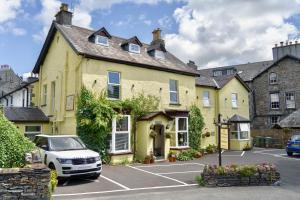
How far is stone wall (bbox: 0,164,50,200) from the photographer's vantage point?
8.89 m

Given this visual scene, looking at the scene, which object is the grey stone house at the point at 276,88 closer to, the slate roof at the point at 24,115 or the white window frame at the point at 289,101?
the white window frame at the point at 289,101

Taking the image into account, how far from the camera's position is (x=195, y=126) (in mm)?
24891

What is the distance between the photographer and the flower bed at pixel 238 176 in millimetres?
A: 12689

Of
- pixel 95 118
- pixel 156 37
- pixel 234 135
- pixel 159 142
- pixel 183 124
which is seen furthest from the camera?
pixel 234 135

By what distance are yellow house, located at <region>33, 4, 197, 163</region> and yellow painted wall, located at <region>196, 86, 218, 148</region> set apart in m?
2.66

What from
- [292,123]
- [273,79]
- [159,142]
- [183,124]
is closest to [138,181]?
[159,142]

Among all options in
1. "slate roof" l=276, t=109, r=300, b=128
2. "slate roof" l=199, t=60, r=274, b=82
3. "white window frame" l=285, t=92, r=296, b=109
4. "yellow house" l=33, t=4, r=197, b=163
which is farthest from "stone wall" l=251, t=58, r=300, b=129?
"slate roof" l=276, t=109, r=300, b=128

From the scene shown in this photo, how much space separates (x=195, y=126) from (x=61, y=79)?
434 inches

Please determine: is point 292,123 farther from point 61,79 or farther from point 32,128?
point 32,128

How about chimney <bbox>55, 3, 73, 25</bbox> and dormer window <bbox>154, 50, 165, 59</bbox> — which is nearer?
chimney <bbox>55, 3, 73, 25</bbox>

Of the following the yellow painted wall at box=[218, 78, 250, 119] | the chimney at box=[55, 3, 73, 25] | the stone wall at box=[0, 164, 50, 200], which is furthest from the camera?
the yellow painted wall at box=[218, 78, 250, 119]

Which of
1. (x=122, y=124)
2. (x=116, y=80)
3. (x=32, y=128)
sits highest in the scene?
(x=116, y=80)

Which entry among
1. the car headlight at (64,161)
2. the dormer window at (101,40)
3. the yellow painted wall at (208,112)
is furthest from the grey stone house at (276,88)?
the car headlight at (64,161)

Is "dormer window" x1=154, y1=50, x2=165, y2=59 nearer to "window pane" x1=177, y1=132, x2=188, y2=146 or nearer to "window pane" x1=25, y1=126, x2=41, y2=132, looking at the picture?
"window pane" x1=177, y1=132, x2=188, y2=146
